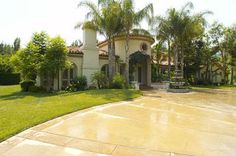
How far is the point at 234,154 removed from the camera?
5738 mm

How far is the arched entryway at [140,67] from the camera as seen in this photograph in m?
26.3

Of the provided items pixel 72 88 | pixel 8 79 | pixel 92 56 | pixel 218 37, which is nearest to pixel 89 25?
pixel 92 56

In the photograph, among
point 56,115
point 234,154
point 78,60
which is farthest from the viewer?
point 78,60

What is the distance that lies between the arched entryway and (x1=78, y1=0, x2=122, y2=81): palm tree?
3.39 m

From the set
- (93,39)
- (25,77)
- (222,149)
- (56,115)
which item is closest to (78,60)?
(93,39)

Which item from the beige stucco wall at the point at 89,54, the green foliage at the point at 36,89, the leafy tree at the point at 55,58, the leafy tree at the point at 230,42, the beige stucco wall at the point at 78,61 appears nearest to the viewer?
the leafy tree at the point at 55,58

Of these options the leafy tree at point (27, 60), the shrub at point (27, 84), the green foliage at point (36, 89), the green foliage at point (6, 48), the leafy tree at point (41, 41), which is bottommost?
the green foliage at point (36, 89)

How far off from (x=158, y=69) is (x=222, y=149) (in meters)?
31.1

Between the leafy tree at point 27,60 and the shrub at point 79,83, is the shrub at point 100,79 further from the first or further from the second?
the leafy tree at point 27,60

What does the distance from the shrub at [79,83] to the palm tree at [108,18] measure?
2.58m

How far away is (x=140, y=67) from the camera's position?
29.4 meters

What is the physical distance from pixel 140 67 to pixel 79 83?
32.3 feet

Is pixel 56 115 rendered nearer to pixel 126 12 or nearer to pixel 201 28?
pixel 126 12

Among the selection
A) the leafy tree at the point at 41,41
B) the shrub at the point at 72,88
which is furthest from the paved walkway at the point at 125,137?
the leafy tree at the point at 41,41
